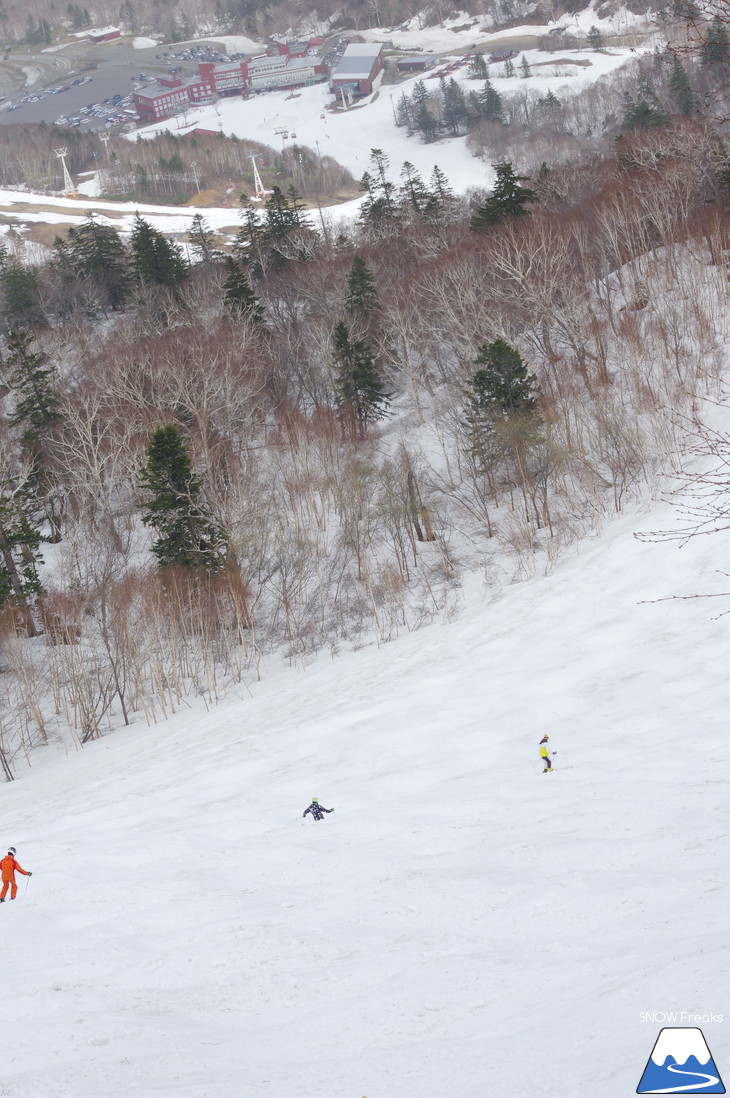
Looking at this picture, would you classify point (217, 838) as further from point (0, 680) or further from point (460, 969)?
point (0, 680)

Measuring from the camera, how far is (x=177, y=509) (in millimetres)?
30531

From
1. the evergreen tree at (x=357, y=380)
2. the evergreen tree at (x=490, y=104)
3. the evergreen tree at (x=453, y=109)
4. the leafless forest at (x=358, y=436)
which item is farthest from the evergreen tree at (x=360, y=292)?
the evergreen tree at (x=453, y=109)

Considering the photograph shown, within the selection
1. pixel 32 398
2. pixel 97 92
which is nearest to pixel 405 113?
pixel 97 92

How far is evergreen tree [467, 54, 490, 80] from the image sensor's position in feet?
438

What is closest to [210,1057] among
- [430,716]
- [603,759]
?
[603,759]

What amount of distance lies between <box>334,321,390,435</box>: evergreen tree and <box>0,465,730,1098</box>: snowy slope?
21.5m

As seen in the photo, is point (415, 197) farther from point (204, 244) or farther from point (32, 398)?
point (32, 398)

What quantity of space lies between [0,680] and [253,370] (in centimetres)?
1886

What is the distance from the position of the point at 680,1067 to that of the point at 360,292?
141 ft

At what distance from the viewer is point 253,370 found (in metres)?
41.5

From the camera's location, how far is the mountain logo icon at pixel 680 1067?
618 cm

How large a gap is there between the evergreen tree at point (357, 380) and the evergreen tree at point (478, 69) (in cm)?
11093

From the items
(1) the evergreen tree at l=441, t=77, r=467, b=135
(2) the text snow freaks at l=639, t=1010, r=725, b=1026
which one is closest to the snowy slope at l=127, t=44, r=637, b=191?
(1) the evergreen tree at l=441, t=77, r=467, b=135

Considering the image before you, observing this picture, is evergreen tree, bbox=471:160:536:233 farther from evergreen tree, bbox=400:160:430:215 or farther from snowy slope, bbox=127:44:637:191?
snowy slope, bbox=127:44:637:191
